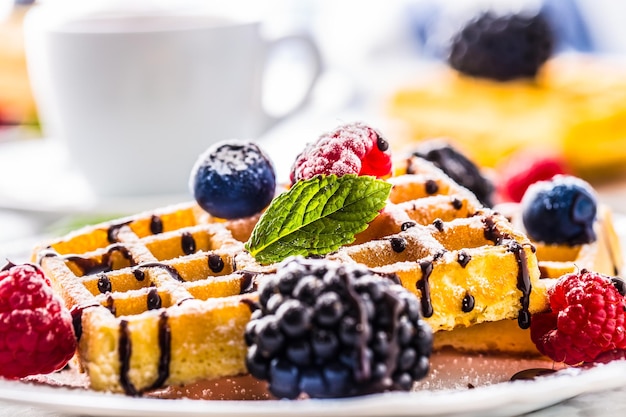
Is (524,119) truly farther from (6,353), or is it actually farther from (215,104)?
(6,353)

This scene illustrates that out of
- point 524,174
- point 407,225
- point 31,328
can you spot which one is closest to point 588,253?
point 407,225

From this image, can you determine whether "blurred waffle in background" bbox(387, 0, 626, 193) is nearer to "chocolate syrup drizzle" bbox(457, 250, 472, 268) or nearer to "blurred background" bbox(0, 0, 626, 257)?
"blurred background" bbox(0, 0, 626, 257)

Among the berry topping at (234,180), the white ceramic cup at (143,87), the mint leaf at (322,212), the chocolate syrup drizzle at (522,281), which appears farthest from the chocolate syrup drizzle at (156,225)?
the white ceramic cup at (143,87)

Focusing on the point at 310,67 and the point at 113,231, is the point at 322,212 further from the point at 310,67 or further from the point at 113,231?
the point at 310,67

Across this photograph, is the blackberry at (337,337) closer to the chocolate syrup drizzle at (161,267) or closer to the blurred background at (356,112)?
the chocolate syrup drizzle at (161,267)

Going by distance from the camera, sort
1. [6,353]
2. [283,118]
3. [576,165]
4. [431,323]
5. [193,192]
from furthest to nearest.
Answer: [283,118]
[576,165]
[193,192]
[431,323]
[6,353]

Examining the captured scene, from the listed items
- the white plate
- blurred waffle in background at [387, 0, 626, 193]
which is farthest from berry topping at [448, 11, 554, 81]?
the white plate

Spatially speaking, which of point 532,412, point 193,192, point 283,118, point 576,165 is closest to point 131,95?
point 283,118
